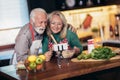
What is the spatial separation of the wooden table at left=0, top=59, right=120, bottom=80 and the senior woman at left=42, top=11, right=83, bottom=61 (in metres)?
0.55

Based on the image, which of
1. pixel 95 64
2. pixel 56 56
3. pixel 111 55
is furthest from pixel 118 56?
pixel 56 56

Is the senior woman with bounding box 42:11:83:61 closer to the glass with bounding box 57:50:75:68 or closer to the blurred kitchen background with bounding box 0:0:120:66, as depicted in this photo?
the glass with bounding box 57:50:75:68

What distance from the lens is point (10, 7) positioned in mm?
5129

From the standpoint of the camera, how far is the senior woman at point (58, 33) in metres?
3.67

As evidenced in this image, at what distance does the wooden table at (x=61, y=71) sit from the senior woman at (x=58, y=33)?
1.82 ft

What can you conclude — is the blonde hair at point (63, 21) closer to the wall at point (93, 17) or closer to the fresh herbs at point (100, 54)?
the fresh herbs at point (100, 54)

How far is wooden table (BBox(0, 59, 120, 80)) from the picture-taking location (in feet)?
8.69

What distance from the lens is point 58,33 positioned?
3764 mm

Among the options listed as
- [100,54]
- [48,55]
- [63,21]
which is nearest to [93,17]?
[63,21]

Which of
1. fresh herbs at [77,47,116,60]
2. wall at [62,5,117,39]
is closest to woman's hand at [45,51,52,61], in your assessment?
fresh herbs at [77,47,116,60]

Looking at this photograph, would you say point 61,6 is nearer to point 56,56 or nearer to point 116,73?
point 56,56

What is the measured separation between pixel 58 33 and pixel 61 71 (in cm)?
104

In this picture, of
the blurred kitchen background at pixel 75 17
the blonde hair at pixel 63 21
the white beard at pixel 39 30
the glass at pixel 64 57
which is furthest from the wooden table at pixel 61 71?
the blurred kitchen background at pixel 75 17

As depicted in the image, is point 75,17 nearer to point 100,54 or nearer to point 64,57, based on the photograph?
point 64,57
